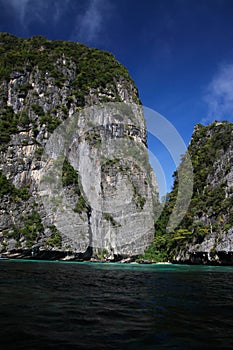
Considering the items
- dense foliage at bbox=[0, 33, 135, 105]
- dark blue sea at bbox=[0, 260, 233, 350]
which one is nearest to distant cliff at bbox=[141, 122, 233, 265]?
dark blue sea at bbox=[0, 260, 233, 350]

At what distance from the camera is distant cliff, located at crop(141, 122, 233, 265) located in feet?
116

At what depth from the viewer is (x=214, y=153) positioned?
Answer: 169ft

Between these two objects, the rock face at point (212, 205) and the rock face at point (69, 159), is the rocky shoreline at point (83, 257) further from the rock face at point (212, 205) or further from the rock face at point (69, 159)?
the rock face at point (69, 159)

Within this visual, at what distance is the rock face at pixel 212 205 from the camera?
Result: 3453cm

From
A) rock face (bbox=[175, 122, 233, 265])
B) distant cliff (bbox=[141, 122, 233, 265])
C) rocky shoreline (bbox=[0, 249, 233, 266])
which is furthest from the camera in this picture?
rocky shoreline (bbox=[0, 249, 233, 266])

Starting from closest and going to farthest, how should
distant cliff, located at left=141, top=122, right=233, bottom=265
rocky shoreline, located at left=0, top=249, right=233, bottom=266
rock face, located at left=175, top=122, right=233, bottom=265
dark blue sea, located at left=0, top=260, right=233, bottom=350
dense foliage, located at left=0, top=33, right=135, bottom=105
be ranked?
dark blue sea, located at left=0, top=260, right=233, bottom=350, rock face, located at left=175, top=122, right=233, bottom=265, distant cliff, located at left=141, top=122, right=233, bottom=265, rocky shoreline, located at left=0, top=249, right=233, bottom=266, dense foliage, located at left=0, top=33, right=135, bottom=105

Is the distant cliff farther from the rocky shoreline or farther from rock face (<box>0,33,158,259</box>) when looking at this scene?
rock face (<box>0,33,158,259</box>)

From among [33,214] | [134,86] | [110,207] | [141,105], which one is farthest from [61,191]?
[134,86]

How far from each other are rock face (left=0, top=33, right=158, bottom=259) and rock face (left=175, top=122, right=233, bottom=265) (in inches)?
445

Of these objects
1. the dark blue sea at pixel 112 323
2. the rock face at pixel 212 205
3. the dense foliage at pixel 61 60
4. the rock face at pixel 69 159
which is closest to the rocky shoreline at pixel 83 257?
the rock face at pixel 212 205

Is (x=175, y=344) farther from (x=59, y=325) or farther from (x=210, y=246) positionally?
(x=210, y=246)

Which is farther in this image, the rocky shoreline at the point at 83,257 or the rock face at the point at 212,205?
the rocky shoreline at the point at 83,257

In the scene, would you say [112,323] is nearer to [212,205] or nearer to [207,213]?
[207,213]

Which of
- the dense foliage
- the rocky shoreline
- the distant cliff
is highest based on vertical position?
the dense foliage
